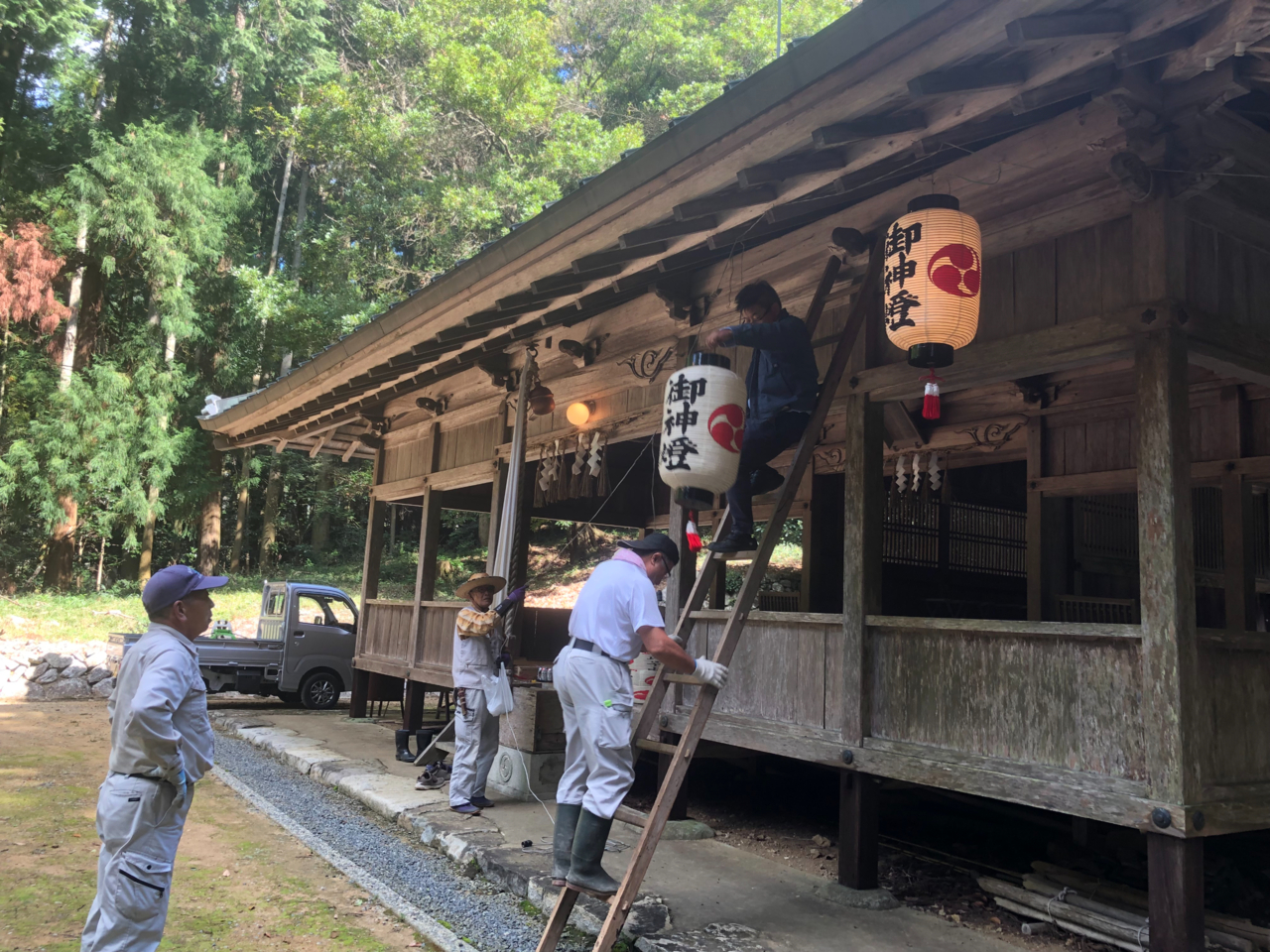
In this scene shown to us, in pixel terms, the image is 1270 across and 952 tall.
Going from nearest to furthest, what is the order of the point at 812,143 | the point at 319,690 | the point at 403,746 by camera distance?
the point at 812,143
the point at 403,746
the point at 319,690

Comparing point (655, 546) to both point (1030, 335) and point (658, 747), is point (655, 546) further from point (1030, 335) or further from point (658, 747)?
point (1030, 335)

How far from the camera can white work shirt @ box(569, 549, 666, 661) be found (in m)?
4.46

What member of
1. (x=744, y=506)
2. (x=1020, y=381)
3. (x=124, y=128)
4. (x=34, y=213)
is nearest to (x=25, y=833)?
(x=744, y=506)

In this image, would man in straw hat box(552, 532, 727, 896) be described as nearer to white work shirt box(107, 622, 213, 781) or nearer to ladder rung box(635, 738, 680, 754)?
ladder rung box(635, 738, 680, 754)

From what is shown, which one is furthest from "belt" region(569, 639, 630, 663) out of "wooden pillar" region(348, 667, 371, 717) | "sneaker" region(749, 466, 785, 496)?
"wooden pillar" region(348, 667, 371, 717)

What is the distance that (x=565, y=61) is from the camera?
26.9 meters

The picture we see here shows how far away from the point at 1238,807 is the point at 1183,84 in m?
3.25

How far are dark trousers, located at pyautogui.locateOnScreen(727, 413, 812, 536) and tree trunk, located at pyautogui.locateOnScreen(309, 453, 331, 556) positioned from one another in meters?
26.1

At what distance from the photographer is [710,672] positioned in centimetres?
424

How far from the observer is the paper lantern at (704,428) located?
16.5 ft

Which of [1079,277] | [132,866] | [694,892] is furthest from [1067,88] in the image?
[132,866]

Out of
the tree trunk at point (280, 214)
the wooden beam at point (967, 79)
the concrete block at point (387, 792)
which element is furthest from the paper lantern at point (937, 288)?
the tree trunk at point (280, 214)

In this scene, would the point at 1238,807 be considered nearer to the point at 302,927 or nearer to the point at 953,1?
the point at 953,1

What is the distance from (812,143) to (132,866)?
418 cm
